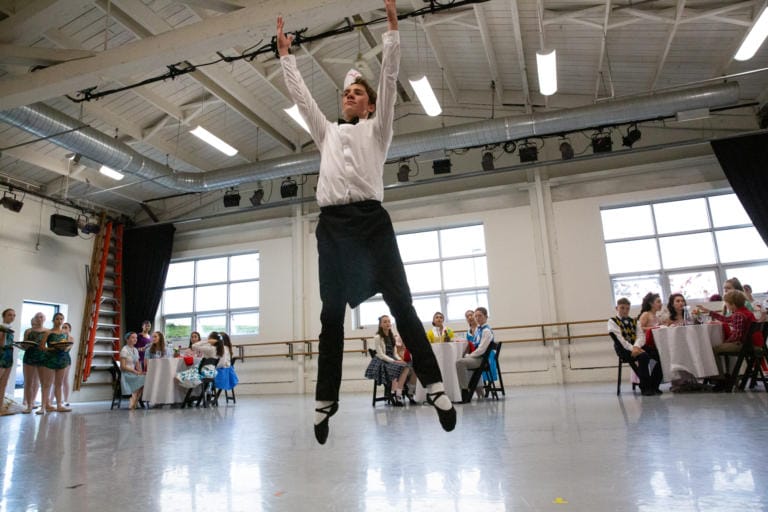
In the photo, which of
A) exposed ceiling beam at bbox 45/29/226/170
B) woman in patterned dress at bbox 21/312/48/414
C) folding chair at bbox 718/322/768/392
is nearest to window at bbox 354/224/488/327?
exposed ceiling beam at bbox 45/29/226/170

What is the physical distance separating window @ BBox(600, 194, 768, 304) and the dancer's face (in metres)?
8.92

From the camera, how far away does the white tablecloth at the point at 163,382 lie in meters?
7.40

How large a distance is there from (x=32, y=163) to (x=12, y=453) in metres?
8.47

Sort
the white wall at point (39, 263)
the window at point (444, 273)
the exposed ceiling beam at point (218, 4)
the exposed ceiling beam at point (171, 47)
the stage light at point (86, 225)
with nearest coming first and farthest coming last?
1. the exposed ceiling beam at point (171, 47)
2. the exposed ceiling beam at point (218, 4)
3. the white wall at point (39, 263)
4. the window at point (444, 273)
5. the stage light at point (86, 225)

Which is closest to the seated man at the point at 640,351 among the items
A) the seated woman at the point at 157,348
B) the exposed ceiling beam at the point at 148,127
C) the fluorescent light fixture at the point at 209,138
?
the seated woman at the point at 157,348

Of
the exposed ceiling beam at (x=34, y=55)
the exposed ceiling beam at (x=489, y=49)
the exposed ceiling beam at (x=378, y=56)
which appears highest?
the exposed ceiling beam at (x=378, y=56)

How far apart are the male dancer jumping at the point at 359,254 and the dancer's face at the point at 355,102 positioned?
129 millimetres

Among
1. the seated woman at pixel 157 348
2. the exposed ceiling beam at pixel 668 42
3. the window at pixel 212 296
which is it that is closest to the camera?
the exposed ceiling beam at pixel 668 42

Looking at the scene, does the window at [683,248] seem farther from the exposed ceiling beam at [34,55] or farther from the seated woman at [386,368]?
the exposed ceiling beam at [34,55]

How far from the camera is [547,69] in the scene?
6988mm

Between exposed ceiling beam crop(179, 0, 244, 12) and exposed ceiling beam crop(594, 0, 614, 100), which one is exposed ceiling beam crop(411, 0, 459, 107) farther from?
exposed ceiling beam crop(179, 0, 244, 12)

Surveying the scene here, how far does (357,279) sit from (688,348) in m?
5.05

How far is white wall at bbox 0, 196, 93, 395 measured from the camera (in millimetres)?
10203

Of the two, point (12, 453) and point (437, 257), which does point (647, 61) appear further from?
point (12, 453)
